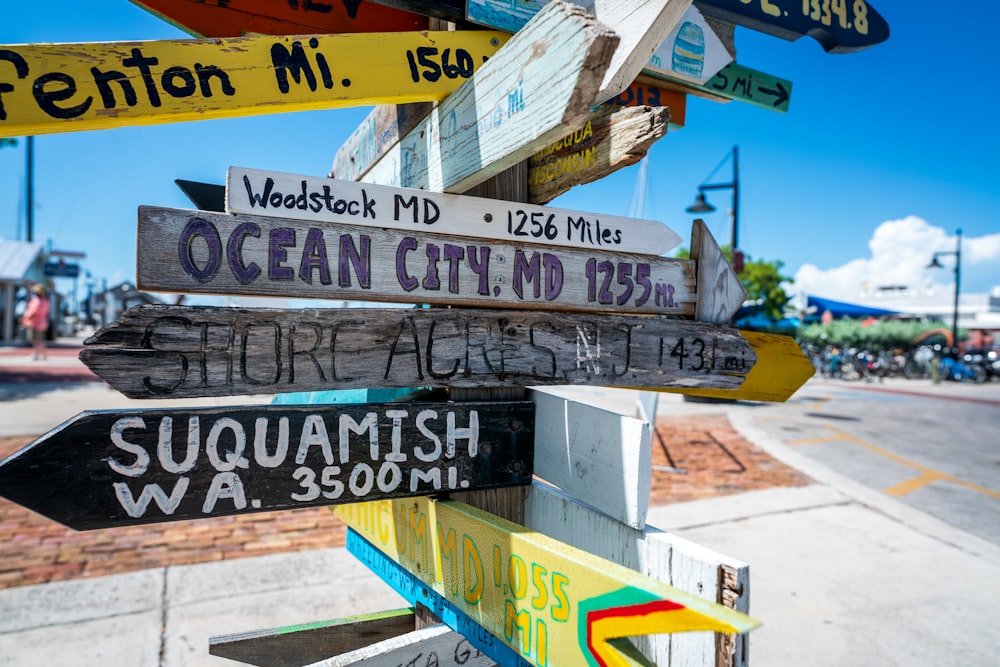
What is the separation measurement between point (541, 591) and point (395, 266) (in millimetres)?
743

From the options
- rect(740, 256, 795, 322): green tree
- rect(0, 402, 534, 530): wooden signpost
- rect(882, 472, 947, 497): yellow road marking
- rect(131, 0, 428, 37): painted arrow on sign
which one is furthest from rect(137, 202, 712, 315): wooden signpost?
rect(740, 256, 795, 322): green tree

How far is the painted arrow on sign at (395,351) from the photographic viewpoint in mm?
1118

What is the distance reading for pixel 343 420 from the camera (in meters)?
1.28

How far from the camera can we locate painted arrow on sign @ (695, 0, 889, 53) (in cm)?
172

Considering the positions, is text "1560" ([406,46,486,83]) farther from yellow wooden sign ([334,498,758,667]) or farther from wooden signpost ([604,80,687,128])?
yellow wooden sign ([334,498,758,667])

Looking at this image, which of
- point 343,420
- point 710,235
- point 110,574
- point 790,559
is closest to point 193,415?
point 343,420

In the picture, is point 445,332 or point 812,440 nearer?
point 445,332

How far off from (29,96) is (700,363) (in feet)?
5.18

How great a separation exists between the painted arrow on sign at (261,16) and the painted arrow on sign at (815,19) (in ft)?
3.19

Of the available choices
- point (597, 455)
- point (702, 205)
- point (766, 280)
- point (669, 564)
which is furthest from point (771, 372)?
point (766, 280)

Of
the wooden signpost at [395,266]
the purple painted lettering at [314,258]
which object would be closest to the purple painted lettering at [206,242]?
the wooden signpost at [395,266]

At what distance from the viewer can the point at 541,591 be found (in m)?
1.18

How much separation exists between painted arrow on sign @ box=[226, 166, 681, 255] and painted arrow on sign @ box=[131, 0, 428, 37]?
0.55m

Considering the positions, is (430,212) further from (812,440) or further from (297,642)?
(812,440)
